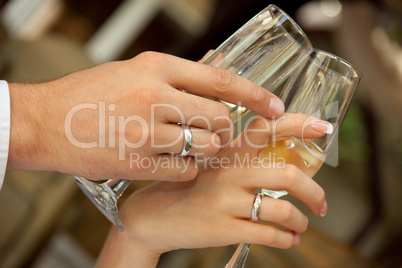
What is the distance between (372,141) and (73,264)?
1819 mm

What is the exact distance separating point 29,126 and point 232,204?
1.52 feet

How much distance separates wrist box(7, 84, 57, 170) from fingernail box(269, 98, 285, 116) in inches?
17.7

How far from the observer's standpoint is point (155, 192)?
1.10m

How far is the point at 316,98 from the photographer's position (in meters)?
0.96

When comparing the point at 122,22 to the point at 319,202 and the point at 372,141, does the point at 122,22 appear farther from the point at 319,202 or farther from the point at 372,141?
the point at 319,202

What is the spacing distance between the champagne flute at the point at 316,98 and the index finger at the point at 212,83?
0.44ft

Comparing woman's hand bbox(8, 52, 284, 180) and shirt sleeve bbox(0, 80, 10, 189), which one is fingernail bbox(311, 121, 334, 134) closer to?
woman's hand bbox(8, 52, 284, 180)

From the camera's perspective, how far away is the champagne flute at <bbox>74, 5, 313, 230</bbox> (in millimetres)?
916

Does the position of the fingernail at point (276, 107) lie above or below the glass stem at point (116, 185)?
above

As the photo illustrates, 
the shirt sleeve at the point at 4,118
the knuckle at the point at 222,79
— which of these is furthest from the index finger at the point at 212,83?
the shirt sleeve at the point at 4,118

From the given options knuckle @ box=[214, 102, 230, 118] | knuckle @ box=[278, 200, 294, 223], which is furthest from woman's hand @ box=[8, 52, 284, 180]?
knuckle @ box=[278, 200, 294, 223]

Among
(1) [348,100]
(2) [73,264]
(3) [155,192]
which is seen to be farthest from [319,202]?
(2) [73,264]

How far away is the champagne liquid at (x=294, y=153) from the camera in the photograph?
98cm

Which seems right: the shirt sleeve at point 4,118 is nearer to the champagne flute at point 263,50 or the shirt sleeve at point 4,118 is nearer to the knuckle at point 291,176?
the champagne flute at point 263,50
